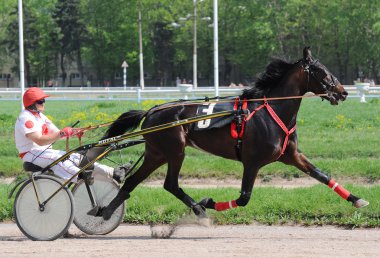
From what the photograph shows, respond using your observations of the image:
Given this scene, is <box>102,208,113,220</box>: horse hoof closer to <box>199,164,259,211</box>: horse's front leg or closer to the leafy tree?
<box>199,164,259,211</box>: horse's front leg

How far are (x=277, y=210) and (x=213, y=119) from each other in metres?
1.68

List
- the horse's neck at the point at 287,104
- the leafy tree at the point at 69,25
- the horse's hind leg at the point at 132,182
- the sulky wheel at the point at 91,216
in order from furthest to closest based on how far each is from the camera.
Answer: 1. the leafy tree at the point at 69,25
2. the sulky wheel at the point at 91,216
3. the horse's hind leg at the point at 132,182
4. the horse's neck at the point at 287,104

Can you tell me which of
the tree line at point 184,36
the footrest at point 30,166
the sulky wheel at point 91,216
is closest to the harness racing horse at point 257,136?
the sulky wheel at point 91,216

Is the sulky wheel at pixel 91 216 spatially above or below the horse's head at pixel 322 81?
below

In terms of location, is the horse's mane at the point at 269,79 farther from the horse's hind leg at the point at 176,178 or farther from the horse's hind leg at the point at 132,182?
the horse's hind leg at the point at 132,182

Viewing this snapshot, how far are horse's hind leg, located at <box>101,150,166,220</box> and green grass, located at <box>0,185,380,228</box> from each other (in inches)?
27.9

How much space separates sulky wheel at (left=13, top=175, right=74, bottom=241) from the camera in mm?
8586

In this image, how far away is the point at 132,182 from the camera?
898cm

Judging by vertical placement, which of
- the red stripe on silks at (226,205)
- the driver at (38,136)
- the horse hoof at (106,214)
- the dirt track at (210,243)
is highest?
the driver at (38,136)

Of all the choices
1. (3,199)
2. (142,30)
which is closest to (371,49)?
(142,30)

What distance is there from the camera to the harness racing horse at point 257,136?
8.48 meters

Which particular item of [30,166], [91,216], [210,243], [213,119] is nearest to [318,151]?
[213,119]

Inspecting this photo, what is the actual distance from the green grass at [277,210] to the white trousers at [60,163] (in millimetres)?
1028

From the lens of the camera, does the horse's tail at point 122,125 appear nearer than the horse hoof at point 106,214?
No
